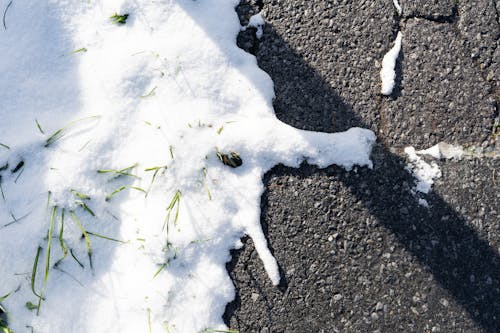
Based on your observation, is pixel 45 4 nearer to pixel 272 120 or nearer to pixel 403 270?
pixel 272 120

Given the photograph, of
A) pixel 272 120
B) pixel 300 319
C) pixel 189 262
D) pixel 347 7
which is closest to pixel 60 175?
pixel 189 262

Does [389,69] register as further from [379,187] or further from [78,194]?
[78,194]

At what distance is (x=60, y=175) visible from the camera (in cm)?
197

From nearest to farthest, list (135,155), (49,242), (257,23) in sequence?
1. (49,242)
2. (135,155)
3. (257,23)

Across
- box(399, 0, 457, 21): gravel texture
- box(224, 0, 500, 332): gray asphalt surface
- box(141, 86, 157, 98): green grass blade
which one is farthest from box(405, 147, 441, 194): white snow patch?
box(141, 86, 157, 98): green grass blade

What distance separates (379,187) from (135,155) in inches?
40.0

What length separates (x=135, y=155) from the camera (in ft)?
6.57

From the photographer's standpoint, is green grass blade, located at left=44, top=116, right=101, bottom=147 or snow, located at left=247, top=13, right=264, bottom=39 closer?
green grass blade, located at left=44, top=116, right=101, bottom=147

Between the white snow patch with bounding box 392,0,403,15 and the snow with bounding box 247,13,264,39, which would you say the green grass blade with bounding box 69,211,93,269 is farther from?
the white snow patch with bounding box 392,0,403,15

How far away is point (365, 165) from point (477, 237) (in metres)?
0.54

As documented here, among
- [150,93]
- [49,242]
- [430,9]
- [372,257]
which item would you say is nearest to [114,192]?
[49,242]

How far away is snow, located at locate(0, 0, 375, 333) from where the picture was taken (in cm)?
193

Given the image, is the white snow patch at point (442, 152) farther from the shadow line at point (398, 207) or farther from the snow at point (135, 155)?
the snow at point (135, 155)

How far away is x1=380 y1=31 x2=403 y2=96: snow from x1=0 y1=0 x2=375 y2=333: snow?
257mm
